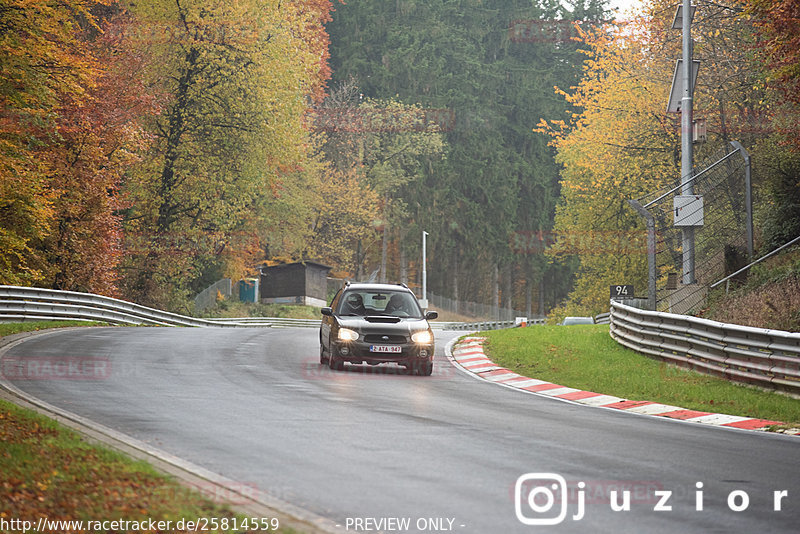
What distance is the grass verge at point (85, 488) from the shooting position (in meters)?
6.56

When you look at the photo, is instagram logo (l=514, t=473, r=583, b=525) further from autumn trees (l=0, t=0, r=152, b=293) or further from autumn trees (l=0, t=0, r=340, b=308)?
autumn trees (l=0, t=0, r=340, b=308)

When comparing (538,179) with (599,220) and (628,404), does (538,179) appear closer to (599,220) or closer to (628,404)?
(599,220)

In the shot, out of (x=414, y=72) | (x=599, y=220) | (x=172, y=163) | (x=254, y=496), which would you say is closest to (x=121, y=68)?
(x=172, y=163)

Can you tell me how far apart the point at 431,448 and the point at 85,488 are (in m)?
4.08

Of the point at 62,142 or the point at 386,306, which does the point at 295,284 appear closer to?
the point at 62,142

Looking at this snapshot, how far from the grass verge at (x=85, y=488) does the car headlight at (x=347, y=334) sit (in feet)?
Answer: 33.5

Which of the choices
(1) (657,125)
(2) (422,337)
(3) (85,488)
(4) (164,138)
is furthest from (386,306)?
(4) (164,138)

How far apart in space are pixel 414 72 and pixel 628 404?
69.8 meters

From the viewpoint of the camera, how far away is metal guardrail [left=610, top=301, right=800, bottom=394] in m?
15.6

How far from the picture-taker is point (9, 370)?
16688mm

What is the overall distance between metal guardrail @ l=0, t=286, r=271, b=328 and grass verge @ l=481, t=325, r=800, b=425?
49.1 feet

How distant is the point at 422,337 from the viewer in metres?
19.5

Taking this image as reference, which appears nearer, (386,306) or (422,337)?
(422,337)

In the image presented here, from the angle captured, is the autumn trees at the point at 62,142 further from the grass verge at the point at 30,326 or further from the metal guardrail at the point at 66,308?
the grass verge at the point at 30,326
